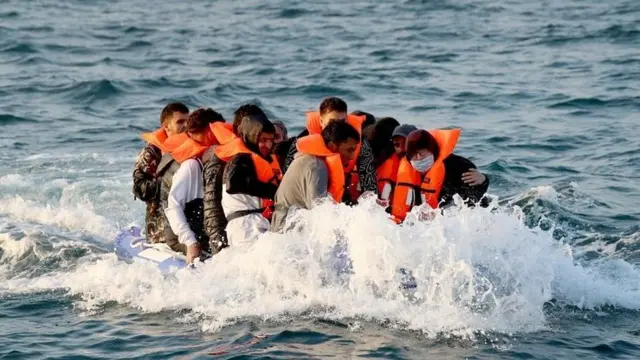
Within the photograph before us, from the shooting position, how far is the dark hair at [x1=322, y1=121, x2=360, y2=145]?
30.8ft

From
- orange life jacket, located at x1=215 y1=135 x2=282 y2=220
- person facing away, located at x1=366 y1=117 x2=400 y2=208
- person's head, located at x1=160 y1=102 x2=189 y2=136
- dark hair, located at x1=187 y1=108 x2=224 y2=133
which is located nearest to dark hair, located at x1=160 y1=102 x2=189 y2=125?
person's head, located at x1=160 y1=102 x2=189 y2=136

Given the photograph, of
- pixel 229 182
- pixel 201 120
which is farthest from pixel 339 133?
pixel 201 120

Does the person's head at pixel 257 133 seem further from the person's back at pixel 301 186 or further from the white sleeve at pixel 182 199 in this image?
the white sleeve at pixel 182 199

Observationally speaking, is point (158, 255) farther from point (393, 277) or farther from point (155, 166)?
point (393, 277)

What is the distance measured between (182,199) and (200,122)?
28.2 inches

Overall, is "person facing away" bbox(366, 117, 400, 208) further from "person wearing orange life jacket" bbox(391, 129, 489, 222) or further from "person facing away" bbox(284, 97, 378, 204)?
"person facing away" bbox(284, 97, 378, 204)

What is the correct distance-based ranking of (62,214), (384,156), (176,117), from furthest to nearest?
(62,214) → (176,117) → (384,156)

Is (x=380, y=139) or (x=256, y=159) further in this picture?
(x=380, y=139)

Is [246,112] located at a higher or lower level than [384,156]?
higher

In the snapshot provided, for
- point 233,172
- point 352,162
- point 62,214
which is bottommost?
point 62,214

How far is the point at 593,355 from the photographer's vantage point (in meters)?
8.78

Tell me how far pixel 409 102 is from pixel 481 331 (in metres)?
10.7

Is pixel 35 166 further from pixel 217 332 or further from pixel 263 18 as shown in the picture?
pixel 263 18

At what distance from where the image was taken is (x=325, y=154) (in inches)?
372
